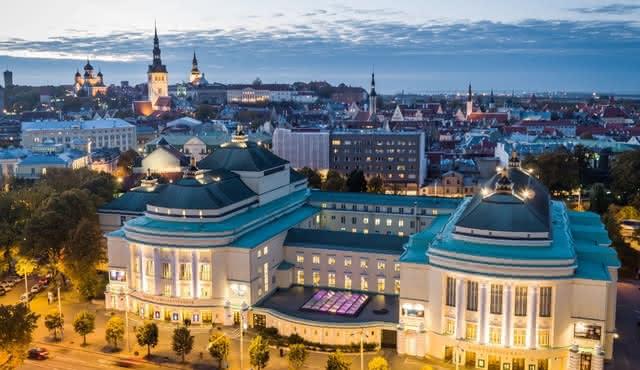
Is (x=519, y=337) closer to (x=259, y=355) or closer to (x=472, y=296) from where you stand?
(x=472, y=296)

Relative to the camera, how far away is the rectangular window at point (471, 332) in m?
45.0

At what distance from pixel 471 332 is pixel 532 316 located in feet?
13.9

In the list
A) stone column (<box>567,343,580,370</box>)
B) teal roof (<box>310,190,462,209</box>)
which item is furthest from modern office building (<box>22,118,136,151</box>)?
stone column (<box>567,343,580,370</box>)

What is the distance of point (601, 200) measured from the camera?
8800cm

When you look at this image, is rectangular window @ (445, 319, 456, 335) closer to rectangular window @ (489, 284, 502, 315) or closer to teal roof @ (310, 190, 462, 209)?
rectangular window @ (489, 284, 502, 315)

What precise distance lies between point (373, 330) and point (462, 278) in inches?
324

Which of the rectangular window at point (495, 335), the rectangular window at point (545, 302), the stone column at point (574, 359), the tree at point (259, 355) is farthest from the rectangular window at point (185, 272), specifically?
the stone column at point (574, 359)

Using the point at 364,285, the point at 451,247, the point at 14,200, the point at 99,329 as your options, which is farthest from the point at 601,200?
the point at 14,200

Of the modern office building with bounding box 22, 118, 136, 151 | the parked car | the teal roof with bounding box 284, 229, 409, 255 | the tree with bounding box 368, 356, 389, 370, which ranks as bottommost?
the parked car

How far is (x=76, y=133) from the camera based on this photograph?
15112 centimetres

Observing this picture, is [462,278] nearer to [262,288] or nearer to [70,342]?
[262,288]

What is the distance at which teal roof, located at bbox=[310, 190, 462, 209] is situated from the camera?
7188 cm

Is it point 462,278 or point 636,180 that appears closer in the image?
point 462,278

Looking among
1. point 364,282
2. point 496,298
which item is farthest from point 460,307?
point 364,282
